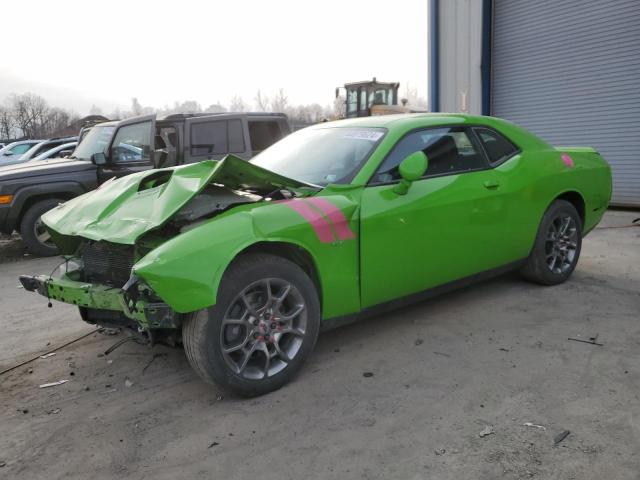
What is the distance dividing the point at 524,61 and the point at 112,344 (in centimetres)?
1003

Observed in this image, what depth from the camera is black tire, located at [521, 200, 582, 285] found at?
15.8ft

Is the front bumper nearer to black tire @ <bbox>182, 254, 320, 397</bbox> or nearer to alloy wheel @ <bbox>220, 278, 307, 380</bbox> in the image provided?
black tire @ <bbox>182, 254, 320, 397</bbox>

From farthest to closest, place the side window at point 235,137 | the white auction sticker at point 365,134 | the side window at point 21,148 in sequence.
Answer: the side window at point 21,148
the side window at point 235,137
the white auction sticker at point 365,134

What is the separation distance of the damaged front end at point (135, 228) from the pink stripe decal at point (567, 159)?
2.69 m

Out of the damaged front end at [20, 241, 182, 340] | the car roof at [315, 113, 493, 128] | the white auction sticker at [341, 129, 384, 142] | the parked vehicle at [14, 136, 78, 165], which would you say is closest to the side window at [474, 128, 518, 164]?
the car roof at [315, 113, 493, 128]

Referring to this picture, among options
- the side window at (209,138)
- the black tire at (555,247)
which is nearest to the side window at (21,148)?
the side window at (209,138)

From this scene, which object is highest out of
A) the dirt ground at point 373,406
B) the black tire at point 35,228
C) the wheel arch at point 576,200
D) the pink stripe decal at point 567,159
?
the pink stripe decal at point 567,159

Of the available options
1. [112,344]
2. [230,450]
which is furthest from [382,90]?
[230,450]

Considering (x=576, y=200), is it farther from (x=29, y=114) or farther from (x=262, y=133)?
(x=29, y=114)

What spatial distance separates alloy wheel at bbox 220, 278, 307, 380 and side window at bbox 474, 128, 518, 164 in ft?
7.25

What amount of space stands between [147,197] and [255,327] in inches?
44.8

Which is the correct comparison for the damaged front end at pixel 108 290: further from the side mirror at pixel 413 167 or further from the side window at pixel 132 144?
the side window at pixel 132 144

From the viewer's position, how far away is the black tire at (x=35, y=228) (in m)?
7.76

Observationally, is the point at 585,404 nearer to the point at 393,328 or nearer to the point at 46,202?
the point at 393,328
